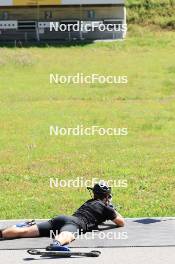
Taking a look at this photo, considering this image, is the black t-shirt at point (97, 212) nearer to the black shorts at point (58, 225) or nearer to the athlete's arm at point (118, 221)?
the athlete's arm at point (118, 221)

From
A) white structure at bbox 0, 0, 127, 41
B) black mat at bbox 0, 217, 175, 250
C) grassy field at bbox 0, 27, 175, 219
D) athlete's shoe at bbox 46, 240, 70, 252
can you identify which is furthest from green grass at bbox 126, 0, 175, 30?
athlete's shoe at bbox 46, 240, 70, 252

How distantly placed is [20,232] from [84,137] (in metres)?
10.2

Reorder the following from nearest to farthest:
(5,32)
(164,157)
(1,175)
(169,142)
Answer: (1,175) → (164,157) → (169,142) → (5,32)

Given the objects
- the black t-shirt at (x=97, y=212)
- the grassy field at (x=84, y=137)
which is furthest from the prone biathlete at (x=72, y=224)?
the grassy field at (x=84, y=137)

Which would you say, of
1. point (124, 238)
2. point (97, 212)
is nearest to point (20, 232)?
point (97, 212)

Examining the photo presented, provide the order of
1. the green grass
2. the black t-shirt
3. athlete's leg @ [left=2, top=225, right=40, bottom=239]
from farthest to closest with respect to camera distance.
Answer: the green grass, the black t-shirt, athlete's leg @ [left=2, top=225, right=40, bottom=239]

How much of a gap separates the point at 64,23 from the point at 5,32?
4.90 metres

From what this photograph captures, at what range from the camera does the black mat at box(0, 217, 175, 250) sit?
8.70 m

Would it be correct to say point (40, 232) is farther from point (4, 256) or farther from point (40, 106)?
point (40, 106)

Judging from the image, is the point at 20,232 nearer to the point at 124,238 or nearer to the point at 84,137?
the point at 124,238

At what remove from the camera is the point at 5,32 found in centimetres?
5262

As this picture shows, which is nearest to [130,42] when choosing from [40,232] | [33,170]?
[33,170]

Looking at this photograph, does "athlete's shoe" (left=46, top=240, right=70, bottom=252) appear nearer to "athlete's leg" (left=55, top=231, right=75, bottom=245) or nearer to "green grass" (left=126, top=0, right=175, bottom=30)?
"athlete's leg" (left=55, top=231, right=75, bottom=245)

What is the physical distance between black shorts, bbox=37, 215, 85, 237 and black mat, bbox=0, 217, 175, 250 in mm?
137
